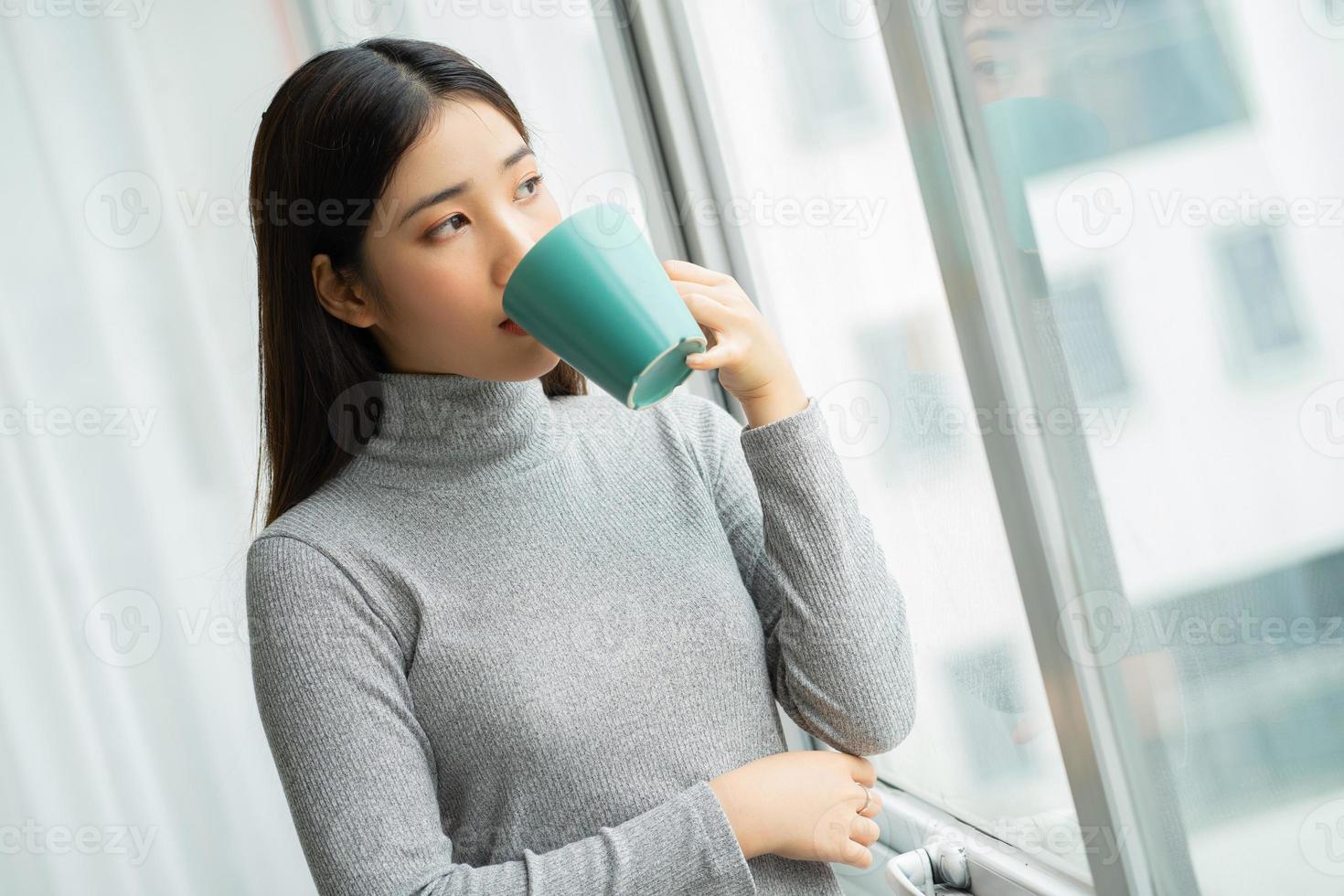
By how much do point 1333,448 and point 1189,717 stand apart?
0.82 feet

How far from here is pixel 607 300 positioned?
0.69 metres

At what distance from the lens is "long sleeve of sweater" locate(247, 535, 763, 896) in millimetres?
733

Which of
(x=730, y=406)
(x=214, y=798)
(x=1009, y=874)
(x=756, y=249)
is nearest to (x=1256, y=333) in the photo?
(x=1009, y=874)

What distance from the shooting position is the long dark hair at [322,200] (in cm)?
79

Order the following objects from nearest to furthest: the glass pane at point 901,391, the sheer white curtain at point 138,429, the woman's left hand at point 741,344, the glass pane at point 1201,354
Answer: the glass pane at point 1201,354
the woman's left hand at point 741,344
the glass pane at point 901,391
the sheer white curtain at point 138,429

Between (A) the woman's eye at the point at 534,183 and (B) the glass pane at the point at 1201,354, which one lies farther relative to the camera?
(A) the woman's eye at the point at 534,183

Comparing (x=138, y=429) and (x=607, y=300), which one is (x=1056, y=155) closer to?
(x=607, y=300)

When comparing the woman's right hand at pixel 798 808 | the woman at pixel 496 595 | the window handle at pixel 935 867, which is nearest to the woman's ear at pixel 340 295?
the woman at pixel 496 595

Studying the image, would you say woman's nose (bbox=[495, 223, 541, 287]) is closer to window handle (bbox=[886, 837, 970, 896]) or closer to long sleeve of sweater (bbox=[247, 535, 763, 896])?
long sleeve of sweater (bbox=[247, 535, 763, 896])

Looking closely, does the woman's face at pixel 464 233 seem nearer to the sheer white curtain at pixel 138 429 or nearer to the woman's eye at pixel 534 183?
the woman's eye at pixel 534 183

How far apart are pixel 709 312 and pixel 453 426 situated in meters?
0.23

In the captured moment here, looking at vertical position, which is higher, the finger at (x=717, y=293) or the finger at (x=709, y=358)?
the finger at (x=717, y=293)

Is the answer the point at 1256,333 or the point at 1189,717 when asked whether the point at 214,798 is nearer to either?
the point at 1189,717

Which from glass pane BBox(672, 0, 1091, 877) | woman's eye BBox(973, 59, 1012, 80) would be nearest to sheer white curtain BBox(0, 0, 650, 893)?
glass pane BBox(672, 0, 1091, 877)
